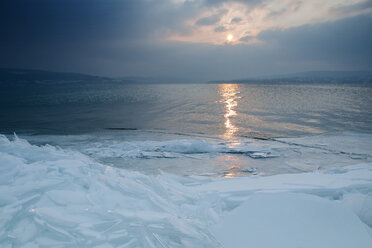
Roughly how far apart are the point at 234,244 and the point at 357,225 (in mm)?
1350

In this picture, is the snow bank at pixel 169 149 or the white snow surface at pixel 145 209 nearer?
the white snow surface at pixel 145 209

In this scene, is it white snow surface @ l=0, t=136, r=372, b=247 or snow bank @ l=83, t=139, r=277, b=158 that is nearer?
white snow surface @ l=0, t=136, r=372, b=247

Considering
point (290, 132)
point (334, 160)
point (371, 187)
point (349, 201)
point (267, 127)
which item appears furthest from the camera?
point (267, 127)

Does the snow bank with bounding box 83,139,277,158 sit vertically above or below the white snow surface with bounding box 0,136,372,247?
below

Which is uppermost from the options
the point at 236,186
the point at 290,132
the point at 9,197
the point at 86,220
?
the point at 9,197

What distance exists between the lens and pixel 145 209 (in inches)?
102

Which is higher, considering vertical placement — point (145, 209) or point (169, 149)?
point (145, 209)

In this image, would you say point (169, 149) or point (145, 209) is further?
point (169, 149)

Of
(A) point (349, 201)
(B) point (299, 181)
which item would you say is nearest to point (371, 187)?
(A) point (349, 201)

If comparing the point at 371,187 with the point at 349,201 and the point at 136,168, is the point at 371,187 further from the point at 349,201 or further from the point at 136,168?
the point at 136,168

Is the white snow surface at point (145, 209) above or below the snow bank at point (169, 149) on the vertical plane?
above

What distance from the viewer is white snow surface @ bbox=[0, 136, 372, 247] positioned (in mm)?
2119

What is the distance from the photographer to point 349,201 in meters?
3.02

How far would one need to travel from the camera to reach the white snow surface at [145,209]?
2119 millimetres
